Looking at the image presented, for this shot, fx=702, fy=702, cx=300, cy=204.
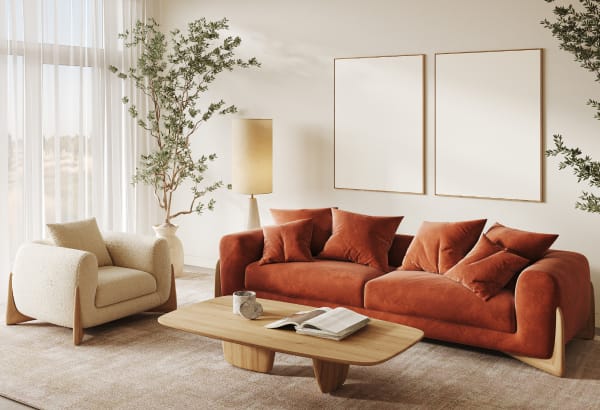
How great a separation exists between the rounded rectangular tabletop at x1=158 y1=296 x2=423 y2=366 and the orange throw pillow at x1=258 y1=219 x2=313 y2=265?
3.46ft

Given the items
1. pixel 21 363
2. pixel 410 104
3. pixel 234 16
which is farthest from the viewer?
pixel 234 16

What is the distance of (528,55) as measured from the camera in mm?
5430

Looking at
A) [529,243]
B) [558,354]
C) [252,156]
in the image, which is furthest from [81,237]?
[558,354]

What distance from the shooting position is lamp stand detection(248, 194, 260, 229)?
6523 mm

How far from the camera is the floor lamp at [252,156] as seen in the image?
6379 mm

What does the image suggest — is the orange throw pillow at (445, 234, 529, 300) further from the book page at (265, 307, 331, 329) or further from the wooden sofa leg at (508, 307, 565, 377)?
the book page at (265, 307, 331, 329)

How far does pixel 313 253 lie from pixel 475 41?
2.17 meters

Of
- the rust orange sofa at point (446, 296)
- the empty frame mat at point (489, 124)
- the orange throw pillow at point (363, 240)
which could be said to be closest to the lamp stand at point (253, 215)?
the rust orange sofa at point (446, 296)

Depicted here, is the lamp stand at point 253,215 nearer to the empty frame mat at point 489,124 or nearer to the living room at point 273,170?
the living room at point 273,170

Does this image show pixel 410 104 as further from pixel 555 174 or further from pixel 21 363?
pixel 21 363

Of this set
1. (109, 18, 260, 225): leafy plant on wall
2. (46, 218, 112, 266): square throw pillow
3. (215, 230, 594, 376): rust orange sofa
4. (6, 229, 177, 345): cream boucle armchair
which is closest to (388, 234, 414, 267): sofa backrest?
(215, 230, 594, 376): rust orange sofa

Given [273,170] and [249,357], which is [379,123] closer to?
[273,170]

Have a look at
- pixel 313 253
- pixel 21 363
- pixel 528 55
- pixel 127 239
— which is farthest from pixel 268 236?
pixel 528 55

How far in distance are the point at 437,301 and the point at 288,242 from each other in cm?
139
